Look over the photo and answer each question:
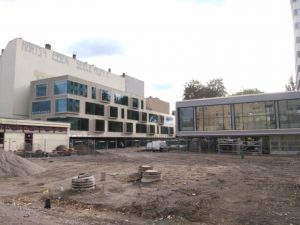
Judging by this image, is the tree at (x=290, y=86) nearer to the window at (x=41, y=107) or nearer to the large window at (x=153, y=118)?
the large window at (x=153, y=118)

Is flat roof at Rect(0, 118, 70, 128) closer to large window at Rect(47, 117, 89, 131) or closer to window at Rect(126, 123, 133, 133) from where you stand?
large window at Rect(47, 117, 89, 131)

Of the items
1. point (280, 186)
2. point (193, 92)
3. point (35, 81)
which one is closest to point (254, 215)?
point (280, 186)

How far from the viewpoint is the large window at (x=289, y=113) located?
46.6 meters

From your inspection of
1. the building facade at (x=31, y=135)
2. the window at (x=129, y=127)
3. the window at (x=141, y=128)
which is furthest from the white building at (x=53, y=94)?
the building facade at (x=31, y=135)

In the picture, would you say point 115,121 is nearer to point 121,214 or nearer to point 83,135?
point 83,135

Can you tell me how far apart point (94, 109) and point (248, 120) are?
3059 cm

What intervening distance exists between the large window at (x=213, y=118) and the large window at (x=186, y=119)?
3.63 ft

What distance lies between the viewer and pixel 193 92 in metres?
78.7

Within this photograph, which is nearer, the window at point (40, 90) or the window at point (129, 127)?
the window at point (40, 90)

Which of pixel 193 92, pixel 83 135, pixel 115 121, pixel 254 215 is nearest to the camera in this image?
pixel 254 215

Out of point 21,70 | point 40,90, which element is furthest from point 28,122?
point 21,70

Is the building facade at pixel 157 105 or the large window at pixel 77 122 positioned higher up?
the building facade at pixel 157 105

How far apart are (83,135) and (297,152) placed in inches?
1442

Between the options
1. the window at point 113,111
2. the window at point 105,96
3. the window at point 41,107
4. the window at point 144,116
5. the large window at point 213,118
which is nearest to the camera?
the large window at point 213,118
